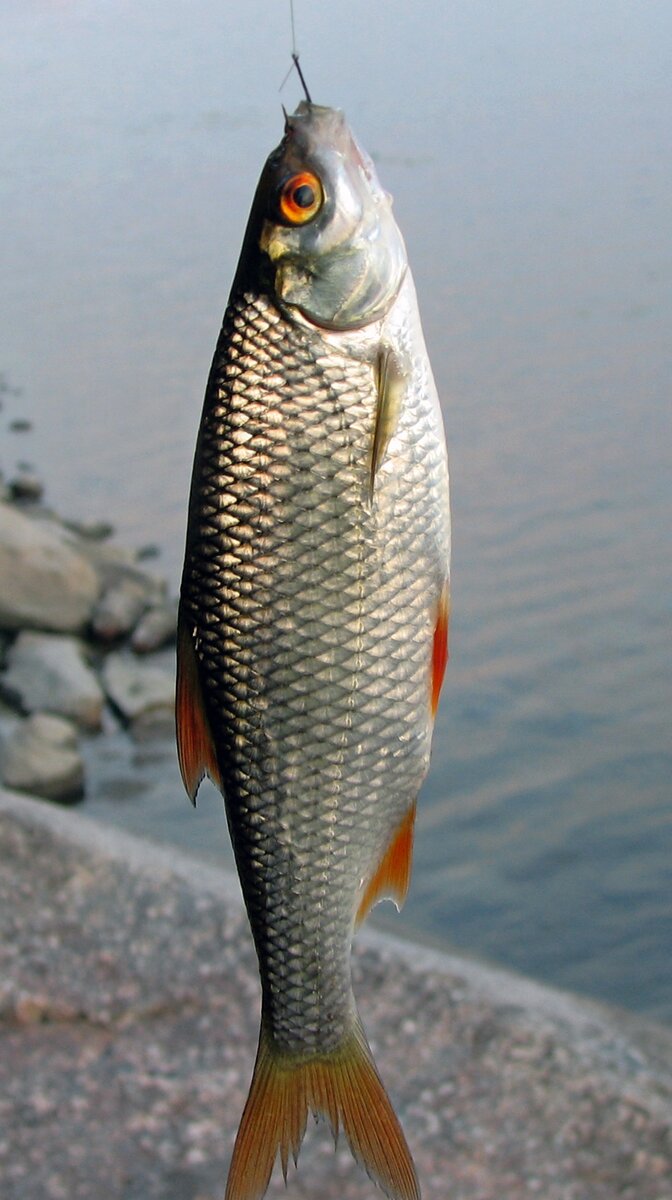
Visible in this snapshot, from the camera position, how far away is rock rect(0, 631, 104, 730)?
1020 centimetres

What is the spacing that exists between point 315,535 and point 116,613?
976cm

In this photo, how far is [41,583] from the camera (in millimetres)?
11242

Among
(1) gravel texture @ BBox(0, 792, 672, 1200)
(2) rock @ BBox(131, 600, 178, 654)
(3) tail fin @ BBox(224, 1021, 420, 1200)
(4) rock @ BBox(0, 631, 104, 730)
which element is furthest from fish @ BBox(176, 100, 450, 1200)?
(2) rock @ BBox(131, 600, 178, 654)

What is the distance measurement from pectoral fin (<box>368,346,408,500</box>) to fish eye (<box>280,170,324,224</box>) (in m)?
0.21

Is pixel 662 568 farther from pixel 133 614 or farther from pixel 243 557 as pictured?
pixel 243 557

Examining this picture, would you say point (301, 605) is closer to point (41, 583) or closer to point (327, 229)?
point (327, 229)

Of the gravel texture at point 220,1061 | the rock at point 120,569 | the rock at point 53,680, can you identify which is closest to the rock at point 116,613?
the rock at point 120,569

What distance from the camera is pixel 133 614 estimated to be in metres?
11.6

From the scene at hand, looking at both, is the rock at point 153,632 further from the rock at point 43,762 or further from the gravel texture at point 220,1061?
the gravel texture at point 220,1061

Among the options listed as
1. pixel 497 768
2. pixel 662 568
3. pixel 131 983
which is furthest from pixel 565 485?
pixel 131 983

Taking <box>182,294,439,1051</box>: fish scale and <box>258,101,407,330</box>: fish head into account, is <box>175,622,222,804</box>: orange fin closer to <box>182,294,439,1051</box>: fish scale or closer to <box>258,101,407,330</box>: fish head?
<box>182,294,439,1051</box>: fish scale

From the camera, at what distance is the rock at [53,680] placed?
33.4ft

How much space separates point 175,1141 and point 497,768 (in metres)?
4.83

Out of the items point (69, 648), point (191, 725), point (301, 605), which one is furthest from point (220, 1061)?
point (69, 648)
